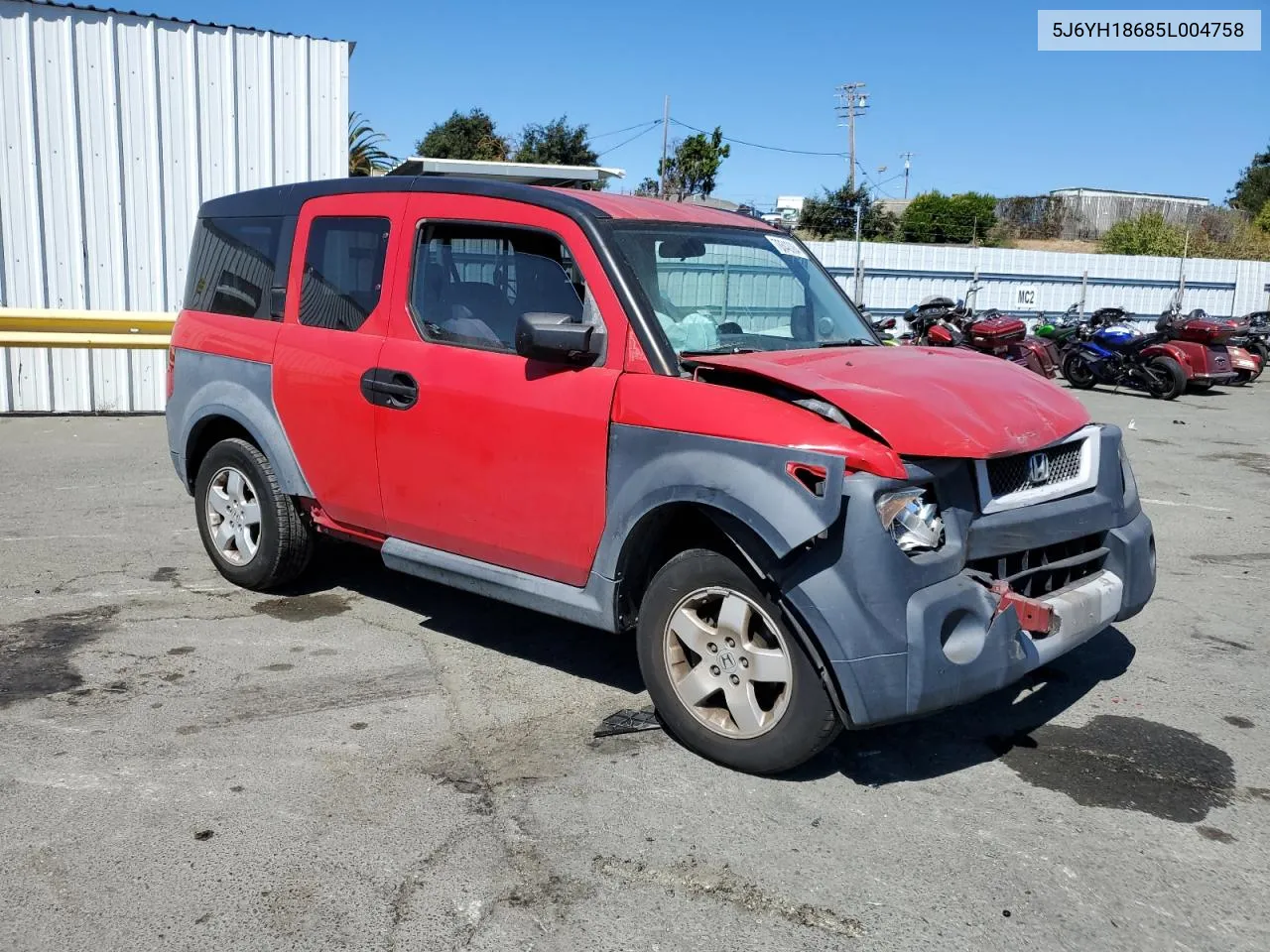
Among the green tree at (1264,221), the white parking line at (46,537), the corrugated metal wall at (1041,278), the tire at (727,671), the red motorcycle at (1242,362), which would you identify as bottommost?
the white parking line at (46,537)

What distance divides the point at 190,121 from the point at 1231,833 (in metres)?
11.7

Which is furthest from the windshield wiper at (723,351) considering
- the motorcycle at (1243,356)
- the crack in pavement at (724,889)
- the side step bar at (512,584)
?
the motorcycle at (1243,356)

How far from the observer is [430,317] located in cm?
479

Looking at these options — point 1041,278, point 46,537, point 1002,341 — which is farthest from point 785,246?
point 1041,278

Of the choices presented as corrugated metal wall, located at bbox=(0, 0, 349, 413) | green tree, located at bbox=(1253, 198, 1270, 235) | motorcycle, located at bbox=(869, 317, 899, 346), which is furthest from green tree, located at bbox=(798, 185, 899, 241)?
motorcycle, located at bbox=(869, 317, 899, 346)

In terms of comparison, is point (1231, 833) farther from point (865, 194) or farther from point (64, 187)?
point (865, 194)

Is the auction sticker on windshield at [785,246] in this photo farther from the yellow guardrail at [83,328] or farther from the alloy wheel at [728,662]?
the yellow guardrail at [83,328]

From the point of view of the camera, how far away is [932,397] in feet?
12.7

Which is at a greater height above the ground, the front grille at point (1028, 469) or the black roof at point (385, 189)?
the black roof at point (385, 189)

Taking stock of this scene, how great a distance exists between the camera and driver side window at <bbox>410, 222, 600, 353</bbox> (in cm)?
442

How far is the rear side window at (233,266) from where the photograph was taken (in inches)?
221

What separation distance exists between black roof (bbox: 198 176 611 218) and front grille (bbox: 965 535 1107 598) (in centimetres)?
200

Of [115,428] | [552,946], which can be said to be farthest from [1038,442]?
[115,428]

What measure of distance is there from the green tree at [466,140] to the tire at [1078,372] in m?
33.2
